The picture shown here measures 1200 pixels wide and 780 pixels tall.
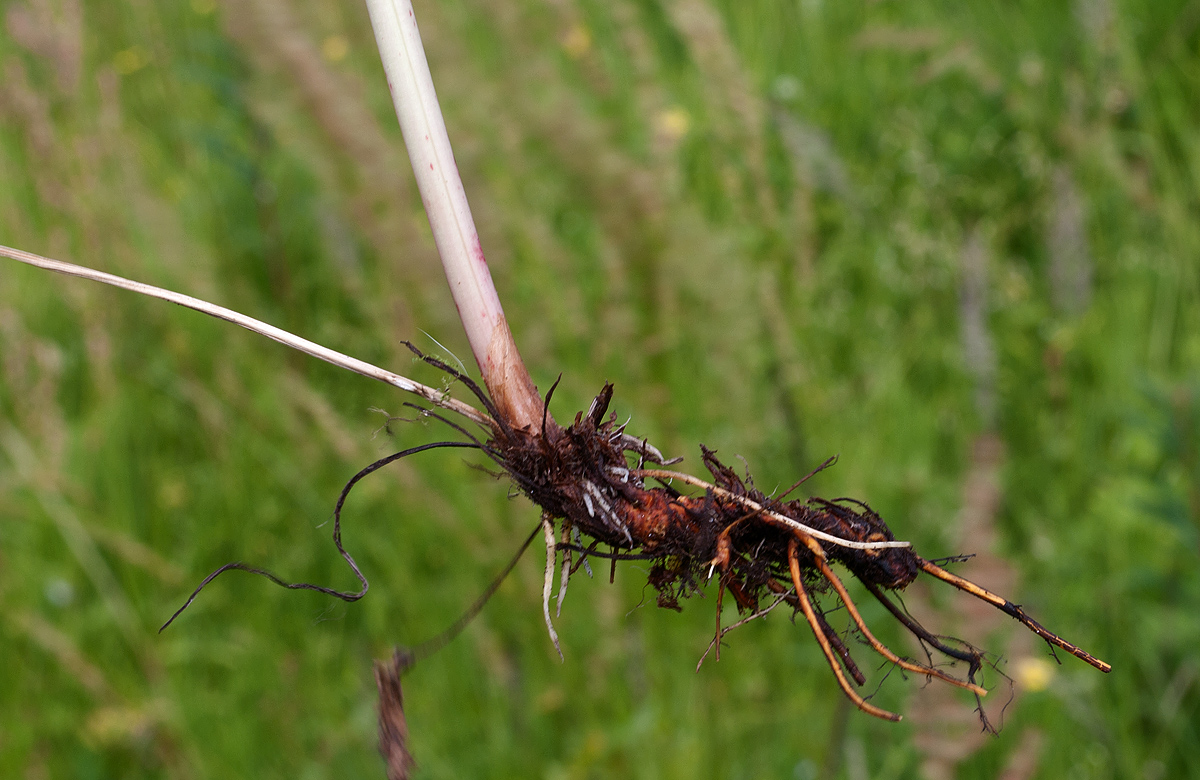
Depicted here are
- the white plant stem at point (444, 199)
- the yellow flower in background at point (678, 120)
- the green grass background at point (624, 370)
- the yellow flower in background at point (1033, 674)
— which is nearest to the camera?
the white plant stem at point (444, 199)

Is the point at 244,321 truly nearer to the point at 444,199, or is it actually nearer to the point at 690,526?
the point at 444,199

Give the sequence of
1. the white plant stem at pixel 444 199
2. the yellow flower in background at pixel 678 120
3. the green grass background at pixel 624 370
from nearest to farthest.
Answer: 1. the white plant stem at pixel 444 199
2. the green grass background at pixel 624 370
3. the yellow flower in background at pixel 678 120

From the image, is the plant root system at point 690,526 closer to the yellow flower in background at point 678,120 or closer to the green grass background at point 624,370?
the green grass background at point 624,370

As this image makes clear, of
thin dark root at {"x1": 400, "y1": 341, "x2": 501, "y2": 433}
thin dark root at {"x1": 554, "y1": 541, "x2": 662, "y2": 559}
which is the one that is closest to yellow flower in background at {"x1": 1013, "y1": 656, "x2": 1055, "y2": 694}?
thin dark root at {"x1": 554, "y1": 541, "x2": 662, "y2": 559}

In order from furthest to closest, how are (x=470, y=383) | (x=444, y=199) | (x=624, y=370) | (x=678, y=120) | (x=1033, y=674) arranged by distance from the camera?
(x=678, y=120) → (x=624, y=370) → (x=1033, y=674) → (x=470, y=383) → (x=444, y=199)

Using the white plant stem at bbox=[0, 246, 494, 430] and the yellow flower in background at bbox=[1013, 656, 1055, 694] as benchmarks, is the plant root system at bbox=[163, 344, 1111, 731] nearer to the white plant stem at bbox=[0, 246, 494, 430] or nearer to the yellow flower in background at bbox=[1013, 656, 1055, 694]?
the white plant stem at bbox=[0, 246, 494, 430]

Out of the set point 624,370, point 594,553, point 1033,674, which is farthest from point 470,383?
point 1033,674

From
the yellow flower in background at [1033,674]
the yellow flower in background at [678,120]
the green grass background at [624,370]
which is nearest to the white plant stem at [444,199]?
the green grass background at [624,370]
